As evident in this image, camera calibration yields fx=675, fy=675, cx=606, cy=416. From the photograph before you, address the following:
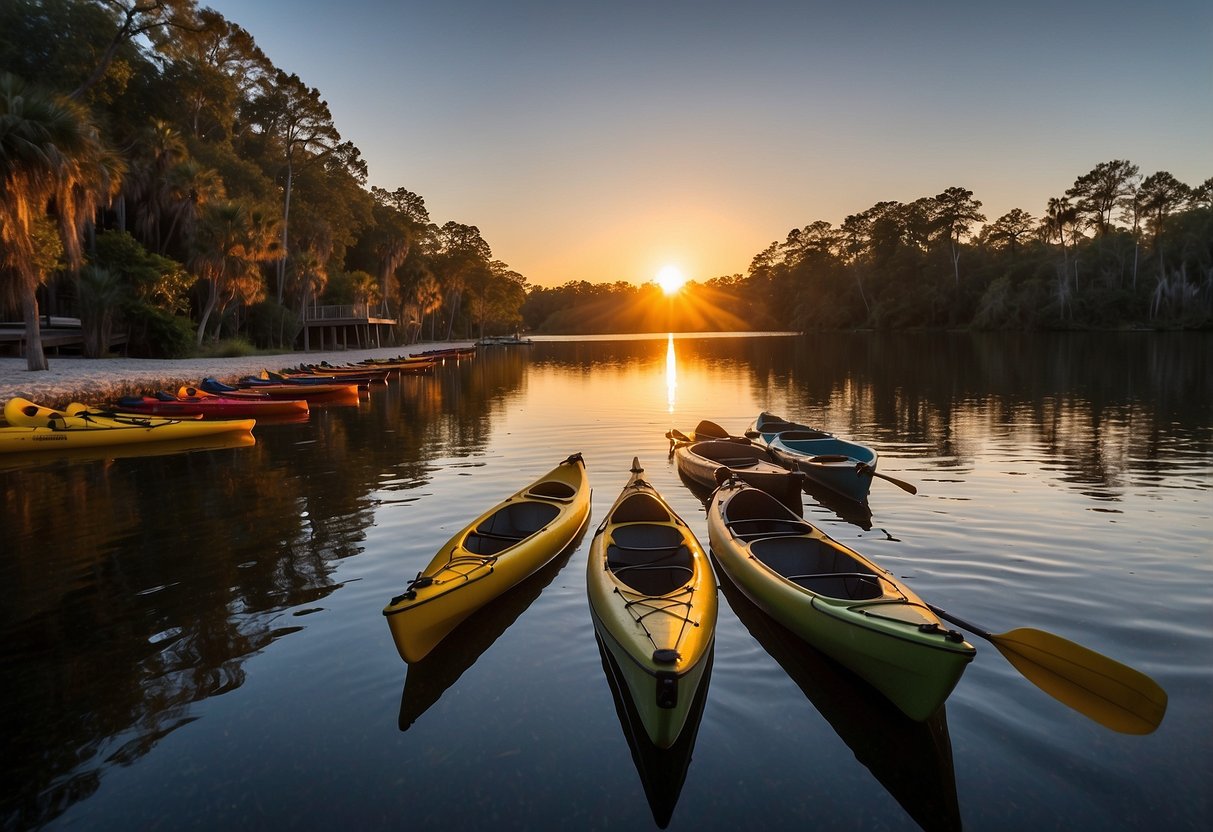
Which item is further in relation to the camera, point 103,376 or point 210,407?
point 103,376

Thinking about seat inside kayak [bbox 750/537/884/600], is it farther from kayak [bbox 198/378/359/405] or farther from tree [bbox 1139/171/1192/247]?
tree [bbox 1139/171/1192/247]

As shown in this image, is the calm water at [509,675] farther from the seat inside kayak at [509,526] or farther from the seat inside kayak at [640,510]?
the seat inside kayak at [640,510]

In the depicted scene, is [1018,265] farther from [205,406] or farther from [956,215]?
[205,406]

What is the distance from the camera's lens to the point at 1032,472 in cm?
1483

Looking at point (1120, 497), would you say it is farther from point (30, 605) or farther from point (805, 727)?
point (30, 605)

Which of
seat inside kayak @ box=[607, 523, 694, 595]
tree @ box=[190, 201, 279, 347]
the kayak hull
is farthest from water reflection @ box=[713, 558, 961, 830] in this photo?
tree @ box=[190, 201, 279, 347]

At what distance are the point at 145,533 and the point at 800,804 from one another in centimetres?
1098

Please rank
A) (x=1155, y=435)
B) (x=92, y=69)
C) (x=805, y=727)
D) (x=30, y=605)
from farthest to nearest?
(x=92, y=69), (x=1155, y=435), (x=30, y=605), (x=805, y=727)

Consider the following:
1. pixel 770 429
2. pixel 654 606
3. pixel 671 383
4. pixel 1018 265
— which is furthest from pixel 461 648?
pixel 1018 265

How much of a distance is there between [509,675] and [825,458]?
911 centimetres

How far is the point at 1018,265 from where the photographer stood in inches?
3629

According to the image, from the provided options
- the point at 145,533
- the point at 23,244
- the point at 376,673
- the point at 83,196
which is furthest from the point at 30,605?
the point at 83,196

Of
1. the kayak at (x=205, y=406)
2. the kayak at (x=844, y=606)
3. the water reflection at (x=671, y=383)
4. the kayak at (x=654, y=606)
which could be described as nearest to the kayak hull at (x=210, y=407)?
the kayak at (x=205, y=406)

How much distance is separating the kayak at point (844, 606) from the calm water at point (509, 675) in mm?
413
